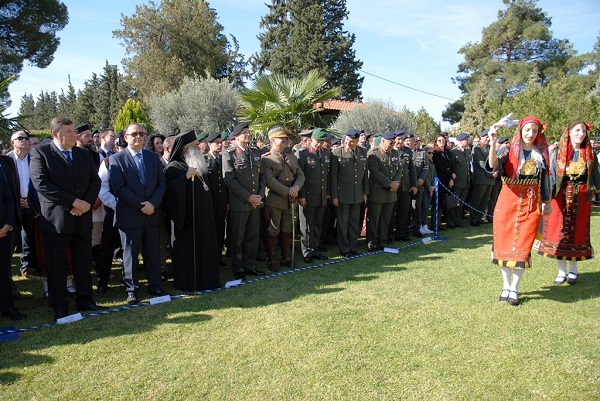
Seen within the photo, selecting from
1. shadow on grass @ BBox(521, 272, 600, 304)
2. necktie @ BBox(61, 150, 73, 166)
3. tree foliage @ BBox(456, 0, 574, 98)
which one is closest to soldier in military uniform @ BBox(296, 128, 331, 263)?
shadow on grass @ BBox(521, 272, 600, 304)

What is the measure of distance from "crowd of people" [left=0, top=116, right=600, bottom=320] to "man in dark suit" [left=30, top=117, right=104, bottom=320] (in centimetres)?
1

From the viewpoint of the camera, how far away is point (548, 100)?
661 inches

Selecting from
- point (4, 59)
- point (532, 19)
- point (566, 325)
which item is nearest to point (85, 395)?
point (566, 325)

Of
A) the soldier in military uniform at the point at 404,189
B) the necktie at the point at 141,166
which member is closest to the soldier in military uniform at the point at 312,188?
the soldier in military uniform at the point at 404,189

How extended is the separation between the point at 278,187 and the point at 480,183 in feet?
19.6

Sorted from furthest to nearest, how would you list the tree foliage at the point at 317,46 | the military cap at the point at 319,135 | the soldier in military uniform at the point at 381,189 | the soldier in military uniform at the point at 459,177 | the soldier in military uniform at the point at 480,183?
1. the tree foliage at the point at 317,46
2. the soldier in military uniform at the point at 480,183
3. the soldier in military uniform at the point at 459,177
4. the soldier in military uniform at the point at 381,189
5. the military cap at the point at 319,135

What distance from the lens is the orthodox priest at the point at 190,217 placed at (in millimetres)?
5762

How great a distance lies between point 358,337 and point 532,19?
134 feet

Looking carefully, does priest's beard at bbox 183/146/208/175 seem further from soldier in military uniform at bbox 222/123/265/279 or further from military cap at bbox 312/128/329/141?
military cap at bbox 312/128/329/141

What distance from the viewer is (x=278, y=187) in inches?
263

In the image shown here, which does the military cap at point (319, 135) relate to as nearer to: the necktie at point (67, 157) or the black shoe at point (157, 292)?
the black shoe at point (157, 292)

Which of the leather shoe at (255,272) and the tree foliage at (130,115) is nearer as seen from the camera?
the leather shoe at (255,272)

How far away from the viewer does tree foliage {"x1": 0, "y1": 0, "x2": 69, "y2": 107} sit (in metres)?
19.5

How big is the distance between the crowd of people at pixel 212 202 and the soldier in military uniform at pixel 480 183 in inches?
133
